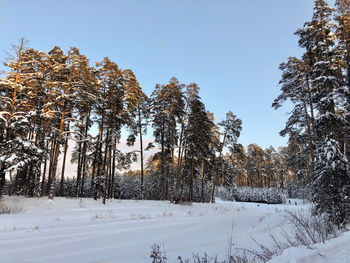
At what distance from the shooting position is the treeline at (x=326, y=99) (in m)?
7.57

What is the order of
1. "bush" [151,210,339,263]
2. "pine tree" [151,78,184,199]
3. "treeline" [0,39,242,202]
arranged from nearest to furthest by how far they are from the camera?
"bush" [151,210,339,263] < "treeline" [0,39,242,202] < "pine tree" [151,78,184,199]

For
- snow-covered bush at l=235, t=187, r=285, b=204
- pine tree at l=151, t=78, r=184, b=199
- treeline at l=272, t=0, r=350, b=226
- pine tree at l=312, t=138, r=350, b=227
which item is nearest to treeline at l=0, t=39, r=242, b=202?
pine tree at l=151, t=78, r=184, b=199

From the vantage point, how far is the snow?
6.86 feet

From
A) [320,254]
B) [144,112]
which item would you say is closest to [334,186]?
[320,254]

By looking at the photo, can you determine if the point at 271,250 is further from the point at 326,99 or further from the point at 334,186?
the point at 326,99

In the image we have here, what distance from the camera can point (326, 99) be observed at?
10.3 meters

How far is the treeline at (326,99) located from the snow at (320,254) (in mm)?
5863

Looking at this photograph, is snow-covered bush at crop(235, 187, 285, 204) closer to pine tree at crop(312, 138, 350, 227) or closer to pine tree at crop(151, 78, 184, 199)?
pine tree at crop(151, 78, 184, 199)

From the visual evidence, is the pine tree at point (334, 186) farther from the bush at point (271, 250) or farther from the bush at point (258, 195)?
the bush at point (258, 195)

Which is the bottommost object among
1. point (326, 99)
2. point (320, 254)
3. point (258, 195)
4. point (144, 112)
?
point (258, 195)

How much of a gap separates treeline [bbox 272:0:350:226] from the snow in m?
5.86

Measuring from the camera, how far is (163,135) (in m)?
22.6

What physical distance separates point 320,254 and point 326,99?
10636 millimetres

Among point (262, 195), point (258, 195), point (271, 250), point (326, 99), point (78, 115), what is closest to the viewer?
point (271, 250)
